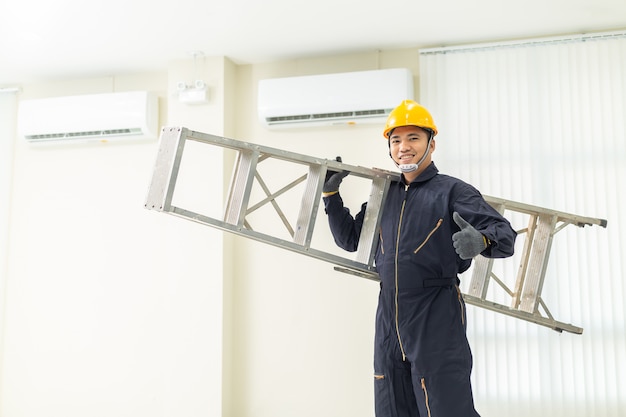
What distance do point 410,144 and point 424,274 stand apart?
1.76ft

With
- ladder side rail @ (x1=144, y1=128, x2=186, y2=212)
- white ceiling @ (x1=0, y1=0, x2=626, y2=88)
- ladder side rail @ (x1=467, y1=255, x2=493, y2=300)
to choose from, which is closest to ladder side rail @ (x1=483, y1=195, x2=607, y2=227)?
ladder side rail @ (x1=467, y1=255, x2=493, y2=300)

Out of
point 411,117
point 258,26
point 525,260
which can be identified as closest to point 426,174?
point 411,117

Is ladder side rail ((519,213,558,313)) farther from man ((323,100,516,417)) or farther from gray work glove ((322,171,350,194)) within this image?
gray work glove ((322,171,350,194))

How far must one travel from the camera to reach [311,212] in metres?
2.64

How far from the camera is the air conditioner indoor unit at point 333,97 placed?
407cm

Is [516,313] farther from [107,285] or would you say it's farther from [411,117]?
[107,285]

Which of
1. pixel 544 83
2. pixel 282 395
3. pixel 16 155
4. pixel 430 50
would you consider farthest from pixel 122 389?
pixel 544 83

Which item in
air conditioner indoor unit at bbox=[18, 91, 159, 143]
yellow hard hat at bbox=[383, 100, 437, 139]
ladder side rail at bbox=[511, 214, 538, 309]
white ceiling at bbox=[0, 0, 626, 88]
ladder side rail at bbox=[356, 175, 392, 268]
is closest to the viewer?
yellow hard hat at bbox=[383, 100, 437, 139]

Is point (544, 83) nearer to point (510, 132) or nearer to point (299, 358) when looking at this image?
point (510, 132)

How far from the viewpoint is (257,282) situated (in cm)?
441

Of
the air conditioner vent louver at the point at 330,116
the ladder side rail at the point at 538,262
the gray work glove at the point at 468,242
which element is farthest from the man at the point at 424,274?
the air conditioner vent louver at the point at 330,116

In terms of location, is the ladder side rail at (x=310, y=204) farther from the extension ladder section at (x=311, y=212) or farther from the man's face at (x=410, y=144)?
the man's face at (x=410, y=144)

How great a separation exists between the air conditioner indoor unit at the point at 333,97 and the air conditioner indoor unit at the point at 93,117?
884 millimetres

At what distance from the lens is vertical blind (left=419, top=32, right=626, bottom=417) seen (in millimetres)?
3812
